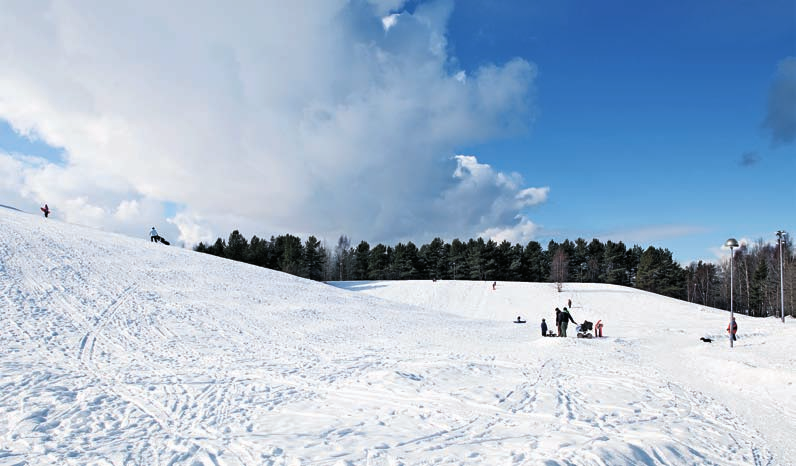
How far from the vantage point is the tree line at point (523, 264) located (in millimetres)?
69438

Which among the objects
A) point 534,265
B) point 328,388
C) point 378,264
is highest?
point 534,265

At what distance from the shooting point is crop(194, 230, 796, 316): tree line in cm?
6944

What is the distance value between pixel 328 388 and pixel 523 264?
72.4 meters

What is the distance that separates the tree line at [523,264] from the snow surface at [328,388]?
161 ft

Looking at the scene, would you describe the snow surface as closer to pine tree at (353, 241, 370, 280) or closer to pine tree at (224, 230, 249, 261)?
pine tree at (224, 230, 249, 261)

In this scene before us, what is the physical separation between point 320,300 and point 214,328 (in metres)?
10.4

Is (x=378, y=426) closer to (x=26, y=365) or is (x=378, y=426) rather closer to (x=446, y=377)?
(x=446, y=377)

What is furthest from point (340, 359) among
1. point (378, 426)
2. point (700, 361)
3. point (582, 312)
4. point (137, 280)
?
point (582, 312)

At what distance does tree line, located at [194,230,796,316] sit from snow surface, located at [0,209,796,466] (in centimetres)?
4917

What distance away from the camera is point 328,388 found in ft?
30.4

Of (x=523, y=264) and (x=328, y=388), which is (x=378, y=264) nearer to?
(x=523, y=264)

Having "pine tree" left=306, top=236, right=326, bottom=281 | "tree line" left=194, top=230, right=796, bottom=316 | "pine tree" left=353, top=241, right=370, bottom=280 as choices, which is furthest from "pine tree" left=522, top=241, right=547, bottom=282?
"pine tree" left=306, top=236, right=326, bottom=281

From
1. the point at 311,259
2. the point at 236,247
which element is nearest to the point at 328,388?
the point at 311,259

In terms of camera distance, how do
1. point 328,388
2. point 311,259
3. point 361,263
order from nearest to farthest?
point 328,388
point 311,259
point 361,263
